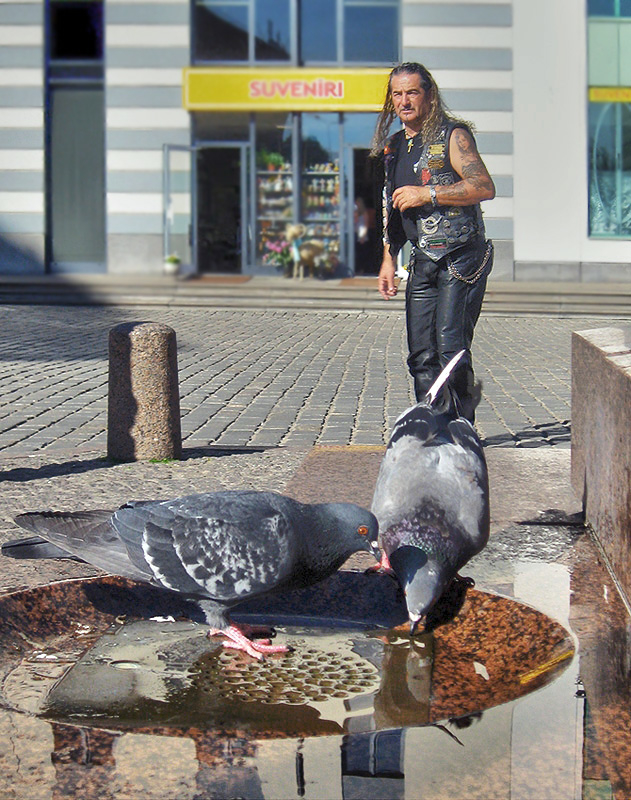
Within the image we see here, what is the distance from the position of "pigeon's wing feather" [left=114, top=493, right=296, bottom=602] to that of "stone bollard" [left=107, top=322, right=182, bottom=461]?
331 centimetres

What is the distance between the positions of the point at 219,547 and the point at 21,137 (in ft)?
71.5

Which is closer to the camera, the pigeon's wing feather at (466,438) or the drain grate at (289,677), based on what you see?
the drain grate at (289,677)

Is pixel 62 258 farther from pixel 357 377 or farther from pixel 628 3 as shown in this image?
pixel 357 377

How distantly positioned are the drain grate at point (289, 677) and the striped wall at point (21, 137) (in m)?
21.5

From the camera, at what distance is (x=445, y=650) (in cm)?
367

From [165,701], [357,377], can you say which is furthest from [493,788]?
[357,377]

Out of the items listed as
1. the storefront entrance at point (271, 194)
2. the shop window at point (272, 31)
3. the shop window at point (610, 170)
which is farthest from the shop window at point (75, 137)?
the shop window at point (610, 170)

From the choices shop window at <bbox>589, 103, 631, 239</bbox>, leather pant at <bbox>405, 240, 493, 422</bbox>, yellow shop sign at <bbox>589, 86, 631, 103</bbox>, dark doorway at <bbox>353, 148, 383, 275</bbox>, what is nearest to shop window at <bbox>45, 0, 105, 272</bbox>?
dark doorway at <bbox>353, 148, 383, 275</bbox>

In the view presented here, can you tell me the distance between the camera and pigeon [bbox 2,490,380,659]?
337 cm

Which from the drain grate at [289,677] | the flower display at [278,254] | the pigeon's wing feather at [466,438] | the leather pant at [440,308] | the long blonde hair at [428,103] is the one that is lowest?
the drain grate at [289,677]

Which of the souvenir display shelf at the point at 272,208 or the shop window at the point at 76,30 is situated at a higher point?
the shop window at the point at 76,30

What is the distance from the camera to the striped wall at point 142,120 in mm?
23125

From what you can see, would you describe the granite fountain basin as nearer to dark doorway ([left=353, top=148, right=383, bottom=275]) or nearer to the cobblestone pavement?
the cobblestone pavement

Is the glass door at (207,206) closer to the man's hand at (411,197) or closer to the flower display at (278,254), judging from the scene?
the flower display at (278,254)
